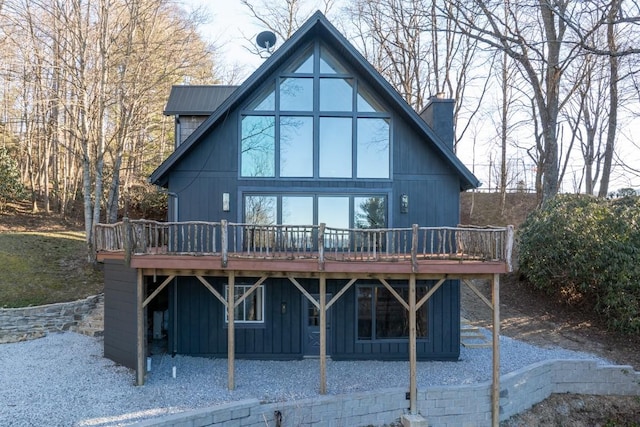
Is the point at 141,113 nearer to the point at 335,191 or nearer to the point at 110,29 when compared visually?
the point at 110,29

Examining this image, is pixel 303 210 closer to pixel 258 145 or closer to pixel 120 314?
pixel 258 145

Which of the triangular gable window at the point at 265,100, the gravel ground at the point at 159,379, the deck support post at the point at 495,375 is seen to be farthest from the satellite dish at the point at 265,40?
the deck support post at the point at 495,375

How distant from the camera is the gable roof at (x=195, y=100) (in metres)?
10.8

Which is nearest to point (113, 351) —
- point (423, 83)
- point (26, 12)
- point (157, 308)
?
point (157, 308)

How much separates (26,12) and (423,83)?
18.6 metres

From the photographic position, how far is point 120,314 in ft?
29.8

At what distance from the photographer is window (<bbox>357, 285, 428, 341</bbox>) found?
9.75 metres

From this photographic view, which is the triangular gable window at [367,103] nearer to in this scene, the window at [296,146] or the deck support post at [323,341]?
the window at [296,146]

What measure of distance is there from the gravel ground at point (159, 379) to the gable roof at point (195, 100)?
6.35m

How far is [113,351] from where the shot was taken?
30.5ft

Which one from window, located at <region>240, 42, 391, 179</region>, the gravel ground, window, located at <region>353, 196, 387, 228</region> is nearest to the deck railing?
window, located at <region>353, 196, 387, 228</region>

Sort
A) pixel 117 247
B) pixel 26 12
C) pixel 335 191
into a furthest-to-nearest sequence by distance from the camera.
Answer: pixel 26 12, pixel 335 191, pixel 117 247

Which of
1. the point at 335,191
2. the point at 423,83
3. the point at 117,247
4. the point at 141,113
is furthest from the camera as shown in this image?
the point at 423,83

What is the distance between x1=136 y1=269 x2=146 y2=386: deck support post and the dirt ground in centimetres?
742
